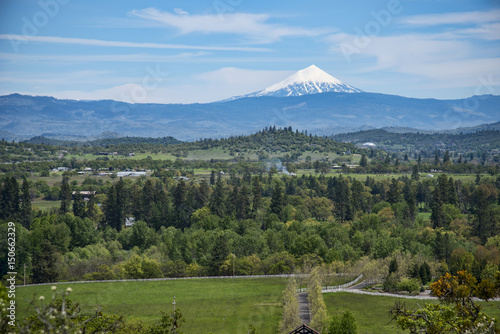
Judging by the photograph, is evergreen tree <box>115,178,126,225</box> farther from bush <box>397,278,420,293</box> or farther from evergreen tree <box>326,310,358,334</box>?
evergreen tree <box>326,310,358,334</box>

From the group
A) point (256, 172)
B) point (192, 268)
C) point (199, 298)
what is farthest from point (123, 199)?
point (256, 172)

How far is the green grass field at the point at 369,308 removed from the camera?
46.3 meters

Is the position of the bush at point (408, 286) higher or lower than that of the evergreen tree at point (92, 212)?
lower

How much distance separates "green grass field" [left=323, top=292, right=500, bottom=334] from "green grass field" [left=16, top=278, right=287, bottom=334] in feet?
19.4

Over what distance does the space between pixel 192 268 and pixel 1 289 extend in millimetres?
55045

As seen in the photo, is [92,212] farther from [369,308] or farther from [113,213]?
[369,308]

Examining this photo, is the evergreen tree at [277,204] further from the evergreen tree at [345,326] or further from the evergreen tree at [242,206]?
the evergreen tree at [345,326]

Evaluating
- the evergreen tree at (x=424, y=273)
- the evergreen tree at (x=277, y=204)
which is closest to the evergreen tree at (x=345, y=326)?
the evergreen tree at (x=424, y=273)

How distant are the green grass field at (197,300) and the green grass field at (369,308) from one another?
5918 mm

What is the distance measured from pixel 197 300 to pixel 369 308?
17552 millimetres

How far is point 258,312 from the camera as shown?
50.6 m

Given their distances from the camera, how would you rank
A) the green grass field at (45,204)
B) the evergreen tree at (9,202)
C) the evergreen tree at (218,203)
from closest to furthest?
the evergreen tree at (9,202)
the evergreen tree at (218,203)
the green grass field at (45,204)

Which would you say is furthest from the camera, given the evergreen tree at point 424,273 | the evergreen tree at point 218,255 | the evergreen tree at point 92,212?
the evergreen tree at point 92,212

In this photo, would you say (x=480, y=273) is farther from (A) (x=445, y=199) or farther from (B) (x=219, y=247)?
(A) (x=445, y=199)
